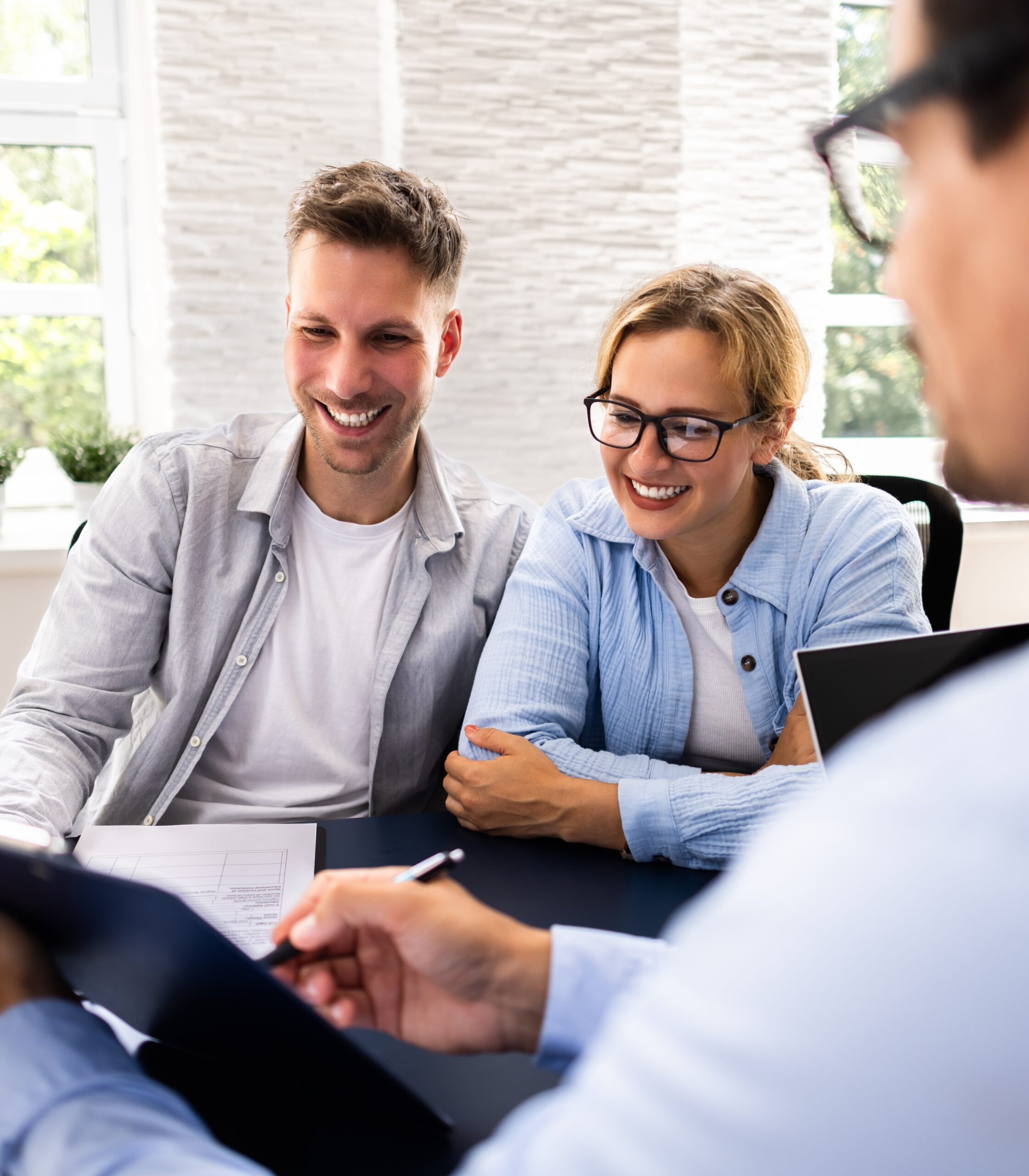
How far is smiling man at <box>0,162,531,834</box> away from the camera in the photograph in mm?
1439

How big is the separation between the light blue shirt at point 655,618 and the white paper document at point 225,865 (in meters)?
0.29

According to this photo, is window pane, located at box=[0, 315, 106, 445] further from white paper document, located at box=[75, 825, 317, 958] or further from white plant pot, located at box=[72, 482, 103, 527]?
white paper document, located at box=[75, 825, 317, 958]

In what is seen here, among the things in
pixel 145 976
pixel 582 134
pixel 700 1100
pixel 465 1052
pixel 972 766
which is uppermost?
pixel 582 134

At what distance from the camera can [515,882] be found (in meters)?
1.06

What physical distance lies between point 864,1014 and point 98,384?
2.98 metres

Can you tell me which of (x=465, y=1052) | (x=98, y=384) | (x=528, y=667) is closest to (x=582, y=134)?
(x=98, y=384)

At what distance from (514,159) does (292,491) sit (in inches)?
61.7

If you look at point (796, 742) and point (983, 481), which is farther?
point (796, 742)

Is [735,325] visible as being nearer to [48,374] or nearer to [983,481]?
[983,481]

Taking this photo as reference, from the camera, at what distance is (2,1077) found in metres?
0.53

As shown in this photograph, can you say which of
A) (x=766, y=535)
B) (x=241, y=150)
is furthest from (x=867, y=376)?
(x=766, y=535)

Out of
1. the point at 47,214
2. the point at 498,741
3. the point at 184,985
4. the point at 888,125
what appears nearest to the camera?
the point at 888,125

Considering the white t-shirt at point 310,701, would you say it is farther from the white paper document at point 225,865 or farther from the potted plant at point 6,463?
the potted plant at point 6,463

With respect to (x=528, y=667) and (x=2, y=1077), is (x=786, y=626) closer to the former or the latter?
(x=528, y=667)
